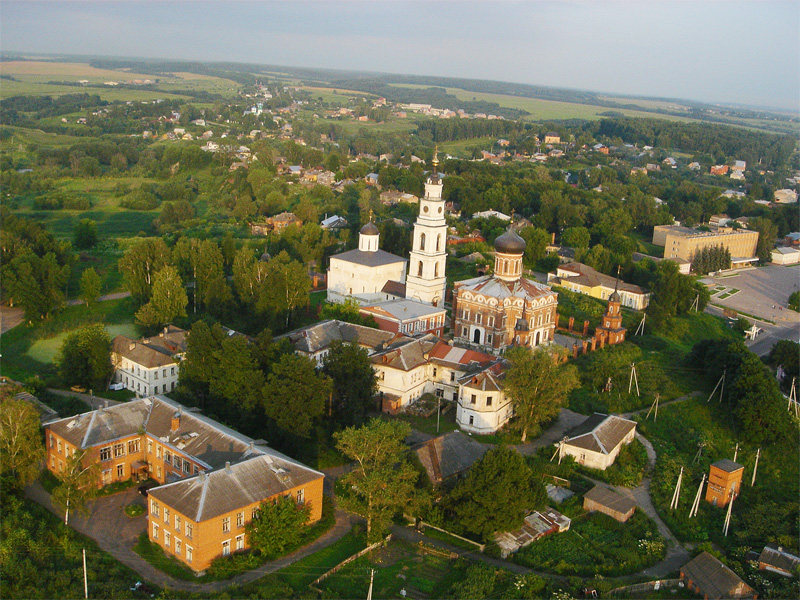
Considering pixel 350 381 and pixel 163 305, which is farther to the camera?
pixel 163 305

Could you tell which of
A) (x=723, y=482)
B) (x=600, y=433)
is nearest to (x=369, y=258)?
(x=600, y=433)

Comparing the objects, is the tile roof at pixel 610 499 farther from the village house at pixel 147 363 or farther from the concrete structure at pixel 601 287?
the concrete structure at pixel 601 287

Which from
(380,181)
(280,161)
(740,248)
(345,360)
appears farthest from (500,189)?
(345,360)

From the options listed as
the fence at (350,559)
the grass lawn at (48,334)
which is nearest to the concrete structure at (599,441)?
the fence at (350,559)

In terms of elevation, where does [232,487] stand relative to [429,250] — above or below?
below

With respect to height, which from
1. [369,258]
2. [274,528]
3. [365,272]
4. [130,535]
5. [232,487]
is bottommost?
Answer: [130,535]

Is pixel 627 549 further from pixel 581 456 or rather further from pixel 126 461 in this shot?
pixel 126 461

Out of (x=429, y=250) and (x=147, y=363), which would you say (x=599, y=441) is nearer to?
(x=429, y=250)
